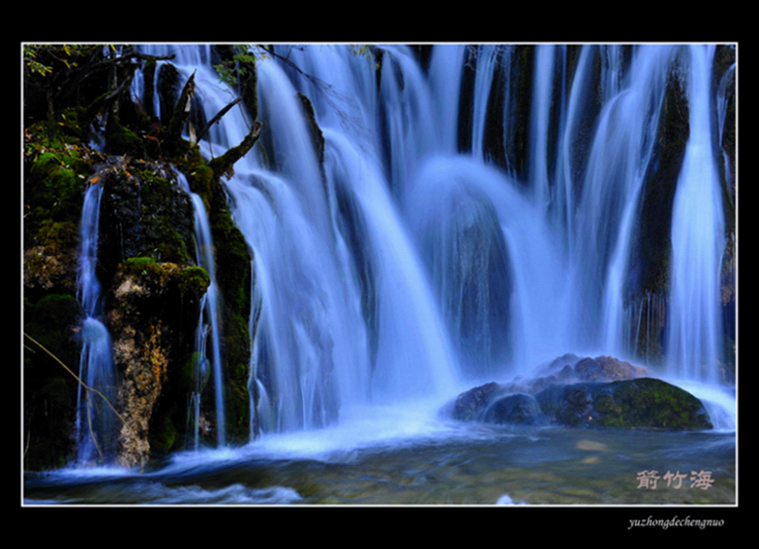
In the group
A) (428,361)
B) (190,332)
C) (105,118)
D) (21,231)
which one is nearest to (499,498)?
(428,361)

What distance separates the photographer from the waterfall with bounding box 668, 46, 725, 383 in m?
5.16

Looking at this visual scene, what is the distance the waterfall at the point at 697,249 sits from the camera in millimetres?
5160

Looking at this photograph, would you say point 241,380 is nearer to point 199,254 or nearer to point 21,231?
point 199,254

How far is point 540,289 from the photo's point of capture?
19.2 ft

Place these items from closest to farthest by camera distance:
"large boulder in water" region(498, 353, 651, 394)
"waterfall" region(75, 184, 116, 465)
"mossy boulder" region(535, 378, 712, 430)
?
1. "waterfall" region(75, 184, 116, 465)
2. "mossy boulder" region(535, 378, 712, 430)
3. "large boulder in water" region(498, 353, 651, 394)

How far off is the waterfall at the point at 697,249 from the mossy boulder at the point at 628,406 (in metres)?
0.39

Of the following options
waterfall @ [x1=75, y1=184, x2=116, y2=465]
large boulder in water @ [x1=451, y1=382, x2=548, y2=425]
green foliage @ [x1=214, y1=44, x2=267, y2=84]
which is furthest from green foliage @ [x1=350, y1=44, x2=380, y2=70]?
large boulder in water @ [x1=451, y1=382, x2=548, y2=425]

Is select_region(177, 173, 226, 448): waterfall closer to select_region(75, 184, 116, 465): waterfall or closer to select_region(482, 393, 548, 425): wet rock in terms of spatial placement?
select_region(75, 184, 116, 465): waterfall

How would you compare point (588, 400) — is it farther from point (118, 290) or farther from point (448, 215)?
point (118, 290)

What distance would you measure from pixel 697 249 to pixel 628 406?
1.80 metres

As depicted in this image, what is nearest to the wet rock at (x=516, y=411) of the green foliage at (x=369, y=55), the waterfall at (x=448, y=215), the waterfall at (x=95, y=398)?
the waterfall at (x=448, y=215)

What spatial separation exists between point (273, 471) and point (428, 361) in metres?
2.15

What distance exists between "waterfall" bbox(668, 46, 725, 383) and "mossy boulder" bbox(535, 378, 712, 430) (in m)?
0.39

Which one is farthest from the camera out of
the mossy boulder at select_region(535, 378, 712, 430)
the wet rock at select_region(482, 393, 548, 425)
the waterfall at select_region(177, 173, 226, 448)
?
the wet rock at select_region(482, 393, 548, 425)
